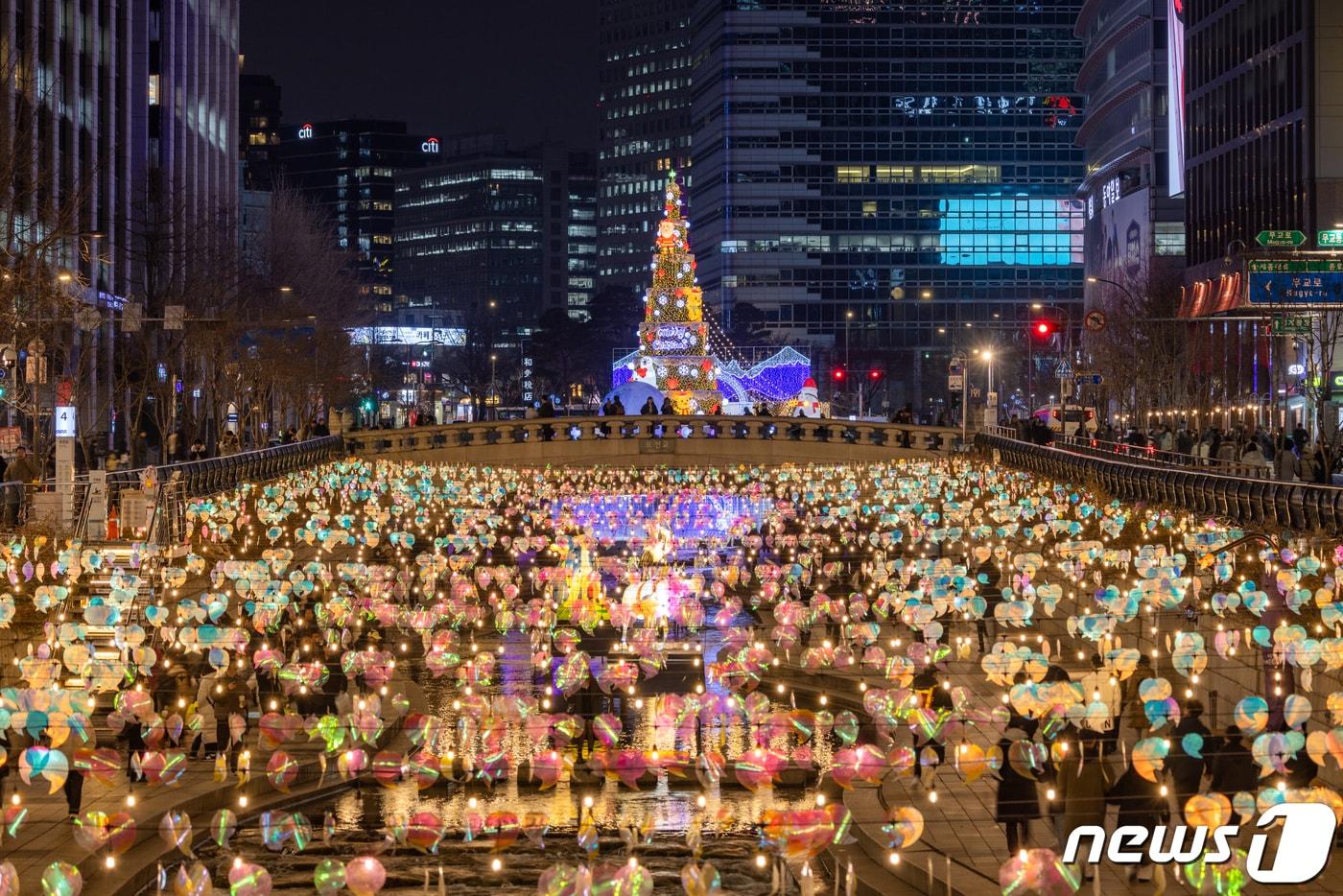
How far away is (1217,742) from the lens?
14875mm

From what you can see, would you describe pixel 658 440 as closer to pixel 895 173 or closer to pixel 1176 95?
pixel 1176 95

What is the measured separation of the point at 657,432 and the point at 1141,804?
63995mm

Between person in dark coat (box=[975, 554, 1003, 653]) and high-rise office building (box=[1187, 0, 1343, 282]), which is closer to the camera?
person in dark coat (box=[975, 554, 1003, 653])

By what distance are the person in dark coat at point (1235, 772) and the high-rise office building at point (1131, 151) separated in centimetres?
8337

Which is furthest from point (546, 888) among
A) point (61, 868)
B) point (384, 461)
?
point (384, 461)

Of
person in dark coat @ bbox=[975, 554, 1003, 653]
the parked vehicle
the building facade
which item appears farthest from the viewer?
the building facade

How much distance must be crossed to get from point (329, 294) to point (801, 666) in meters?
67.9

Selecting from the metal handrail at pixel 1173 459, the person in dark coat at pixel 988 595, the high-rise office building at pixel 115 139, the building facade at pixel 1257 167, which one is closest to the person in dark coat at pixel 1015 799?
the person in dark coat at pixel 988 595

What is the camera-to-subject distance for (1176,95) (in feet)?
338

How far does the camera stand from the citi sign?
13.6m

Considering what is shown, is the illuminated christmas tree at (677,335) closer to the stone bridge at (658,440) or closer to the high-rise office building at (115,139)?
the stone bridge at (658,440)

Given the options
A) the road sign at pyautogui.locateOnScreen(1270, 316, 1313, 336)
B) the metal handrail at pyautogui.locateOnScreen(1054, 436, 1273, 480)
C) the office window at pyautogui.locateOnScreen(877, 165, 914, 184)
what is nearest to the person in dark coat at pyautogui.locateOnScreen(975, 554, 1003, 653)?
the metal handrail at pyautogui.locateOnScreen(1054, 436, 1273, 480)

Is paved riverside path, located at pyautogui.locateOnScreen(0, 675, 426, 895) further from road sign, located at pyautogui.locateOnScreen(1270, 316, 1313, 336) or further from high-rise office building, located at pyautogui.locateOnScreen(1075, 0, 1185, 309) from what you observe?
high-rise office building, located at pyautogui.locateOnScreen(1075, 0, 1185, 309)

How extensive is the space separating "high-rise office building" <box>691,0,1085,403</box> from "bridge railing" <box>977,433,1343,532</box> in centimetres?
11881
